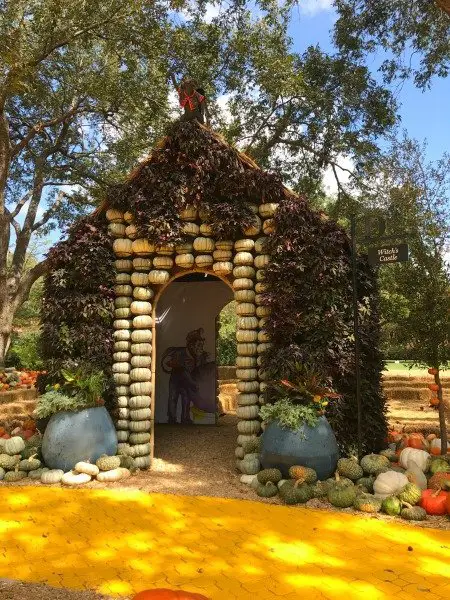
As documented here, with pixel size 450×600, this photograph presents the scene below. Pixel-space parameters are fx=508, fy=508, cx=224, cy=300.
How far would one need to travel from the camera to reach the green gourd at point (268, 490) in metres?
5.93

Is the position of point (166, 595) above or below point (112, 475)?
above

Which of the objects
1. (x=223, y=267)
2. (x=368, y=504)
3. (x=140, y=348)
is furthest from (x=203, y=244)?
(x=368, y=504)

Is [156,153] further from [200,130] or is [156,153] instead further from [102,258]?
[102,258]

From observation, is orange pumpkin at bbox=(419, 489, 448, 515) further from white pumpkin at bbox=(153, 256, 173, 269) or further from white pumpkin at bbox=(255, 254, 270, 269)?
white pumpkin at bbox=(153, 256, 173, 269)

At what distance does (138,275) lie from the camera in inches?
293

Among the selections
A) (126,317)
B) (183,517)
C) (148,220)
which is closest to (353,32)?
(148,220)

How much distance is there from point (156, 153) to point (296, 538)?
17.9 ft

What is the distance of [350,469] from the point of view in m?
6.23

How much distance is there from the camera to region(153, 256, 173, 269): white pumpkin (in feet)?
24.2

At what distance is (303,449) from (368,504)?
99 centimetres

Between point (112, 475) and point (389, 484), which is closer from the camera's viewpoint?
point (389, 484)

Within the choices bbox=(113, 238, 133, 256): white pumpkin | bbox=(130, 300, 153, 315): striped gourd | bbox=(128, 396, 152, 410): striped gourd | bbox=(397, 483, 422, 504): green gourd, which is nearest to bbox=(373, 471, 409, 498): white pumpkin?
bbox=(397, 483, 422, 504): green gourd

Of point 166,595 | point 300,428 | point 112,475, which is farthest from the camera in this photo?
point 112,475

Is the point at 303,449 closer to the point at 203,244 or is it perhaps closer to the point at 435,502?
the point at 435,502
